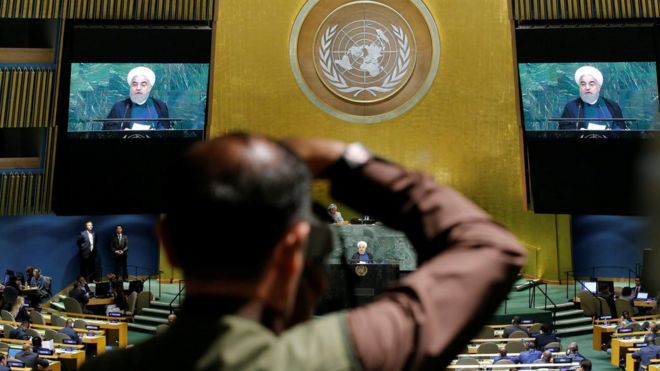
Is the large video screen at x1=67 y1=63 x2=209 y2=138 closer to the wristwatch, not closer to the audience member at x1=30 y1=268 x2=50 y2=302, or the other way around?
the audience member at x1=30 y1=268 x2=50 y2=302

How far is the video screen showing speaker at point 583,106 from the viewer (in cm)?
1377

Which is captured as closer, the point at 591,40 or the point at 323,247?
the point at 323,247

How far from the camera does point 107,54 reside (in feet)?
47.8

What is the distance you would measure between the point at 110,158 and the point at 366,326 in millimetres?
13942

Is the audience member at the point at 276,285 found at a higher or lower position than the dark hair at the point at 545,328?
higher

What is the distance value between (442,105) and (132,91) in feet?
18.1

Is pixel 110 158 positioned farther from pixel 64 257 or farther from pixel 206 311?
pixel 206 311

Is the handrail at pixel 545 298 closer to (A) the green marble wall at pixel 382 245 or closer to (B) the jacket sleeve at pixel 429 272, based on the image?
(A) the green marble wall at pixel 382 245

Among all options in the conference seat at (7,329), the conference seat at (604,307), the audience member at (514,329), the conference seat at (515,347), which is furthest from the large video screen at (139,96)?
the conference seat at (604,307)

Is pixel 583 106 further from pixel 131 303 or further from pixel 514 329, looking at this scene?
pixel 131 303

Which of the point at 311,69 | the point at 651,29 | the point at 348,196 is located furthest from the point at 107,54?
the point at 348,196

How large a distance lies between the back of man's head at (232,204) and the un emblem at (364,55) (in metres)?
14.9

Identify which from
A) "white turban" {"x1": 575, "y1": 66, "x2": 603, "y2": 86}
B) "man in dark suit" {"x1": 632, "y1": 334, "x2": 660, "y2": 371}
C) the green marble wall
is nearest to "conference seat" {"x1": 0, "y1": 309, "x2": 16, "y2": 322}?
the green marble wall

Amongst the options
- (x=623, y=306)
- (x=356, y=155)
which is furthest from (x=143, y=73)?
(x=356, y=155)
